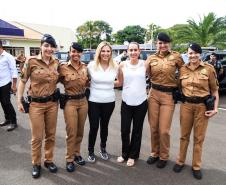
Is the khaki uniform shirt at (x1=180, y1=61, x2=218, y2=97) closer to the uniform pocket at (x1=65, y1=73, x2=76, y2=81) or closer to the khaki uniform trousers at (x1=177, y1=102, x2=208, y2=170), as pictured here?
the khaki uniform trousers at (x1=177, y1=102, x2=208, y2=170)

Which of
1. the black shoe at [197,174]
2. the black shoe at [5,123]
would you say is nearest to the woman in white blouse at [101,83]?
the black shoe at [197,174]

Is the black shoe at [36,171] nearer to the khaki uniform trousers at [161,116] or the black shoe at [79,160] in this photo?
the black shoe at [79,160]

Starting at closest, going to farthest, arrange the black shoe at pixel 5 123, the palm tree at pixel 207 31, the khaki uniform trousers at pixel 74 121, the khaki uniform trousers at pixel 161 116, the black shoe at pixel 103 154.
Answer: the khaki uniform trousers at pixel 74 121 → the khaki uniform trousers at pixel 161 116 → the black shoe at pixel 103 154 → the black shoe at pixel 5 123 → the palm tree at pixel 207 31

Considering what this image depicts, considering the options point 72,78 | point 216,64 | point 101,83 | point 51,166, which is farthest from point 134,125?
point 216,64

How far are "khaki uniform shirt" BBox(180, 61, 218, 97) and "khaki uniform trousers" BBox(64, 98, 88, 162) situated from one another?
149 centimetres

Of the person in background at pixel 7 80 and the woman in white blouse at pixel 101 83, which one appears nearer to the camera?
the woman in white blouse at pixel 101 83

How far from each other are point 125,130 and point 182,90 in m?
1.05

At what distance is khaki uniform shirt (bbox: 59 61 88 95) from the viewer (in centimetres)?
434

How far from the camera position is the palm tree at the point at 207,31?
2375cm

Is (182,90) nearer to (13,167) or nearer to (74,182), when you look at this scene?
(74,182)

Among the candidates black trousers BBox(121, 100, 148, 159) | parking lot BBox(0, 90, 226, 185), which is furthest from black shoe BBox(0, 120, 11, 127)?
black trousers BBox(121, 100, 148, 159)

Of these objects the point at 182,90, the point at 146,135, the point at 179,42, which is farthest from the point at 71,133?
the point at 179,42

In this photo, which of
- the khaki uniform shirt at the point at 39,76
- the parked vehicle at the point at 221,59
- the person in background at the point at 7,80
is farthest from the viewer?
the parked vehicle at the point at 221,59

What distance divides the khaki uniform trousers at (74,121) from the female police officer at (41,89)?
0.64ft
